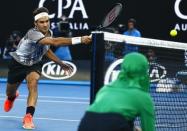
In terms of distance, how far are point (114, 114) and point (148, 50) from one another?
259cm

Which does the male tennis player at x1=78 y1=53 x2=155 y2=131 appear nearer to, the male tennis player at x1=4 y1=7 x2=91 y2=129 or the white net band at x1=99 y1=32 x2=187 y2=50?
the white net band at x1=99 y1=32 x2=187 y2=50

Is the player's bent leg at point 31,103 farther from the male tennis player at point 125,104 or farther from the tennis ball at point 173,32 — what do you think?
the tennis ball at point 173,32

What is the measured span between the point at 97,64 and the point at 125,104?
4.25 feet

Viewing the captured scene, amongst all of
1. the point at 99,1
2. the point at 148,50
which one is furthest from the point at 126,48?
the point at 99,1

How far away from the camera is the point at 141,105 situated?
172 inches

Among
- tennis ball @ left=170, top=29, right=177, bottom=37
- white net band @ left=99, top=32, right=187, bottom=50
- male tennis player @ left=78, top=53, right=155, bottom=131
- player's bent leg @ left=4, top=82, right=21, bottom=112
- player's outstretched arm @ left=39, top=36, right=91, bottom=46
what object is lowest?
male tennis player @ left=78, top=53, right=155, bottom=131

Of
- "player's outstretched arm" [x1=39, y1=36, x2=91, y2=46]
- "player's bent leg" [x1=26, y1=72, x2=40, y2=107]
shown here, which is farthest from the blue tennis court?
"player's outstretched arm" [x1=39, y1=36, x2=91, y2=46]

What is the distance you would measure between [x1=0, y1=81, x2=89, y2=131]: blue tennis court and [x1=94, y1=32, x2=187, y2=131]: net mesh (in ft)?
4.68

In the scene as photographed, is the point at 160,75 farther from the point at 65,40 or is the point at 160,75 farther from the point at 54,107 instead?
the point at 54,107

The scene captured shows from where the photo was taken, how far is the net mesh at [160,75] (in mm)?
6133

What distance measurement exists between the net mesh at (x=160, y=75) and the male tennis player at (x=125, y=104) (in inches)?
52.6

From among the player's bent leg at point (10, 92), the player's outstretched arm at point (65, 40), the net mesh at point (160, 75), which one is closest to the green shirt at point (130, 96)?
the net mesh at point (160, 75)

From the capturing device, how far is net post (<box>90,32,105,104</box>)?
559 centimetres

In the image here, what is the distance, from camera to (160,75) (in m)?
7.45
